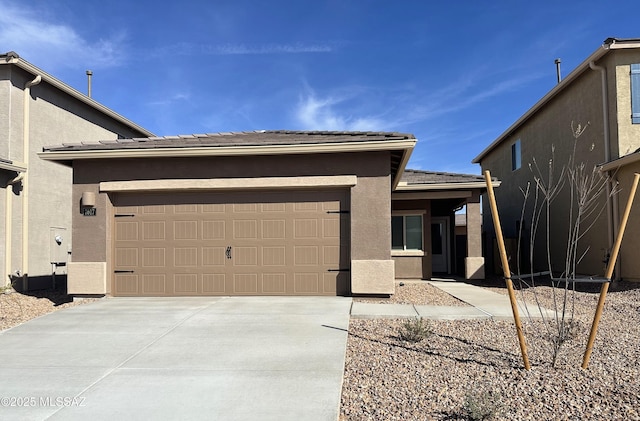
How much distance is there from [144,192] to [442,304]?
6877 millimetres

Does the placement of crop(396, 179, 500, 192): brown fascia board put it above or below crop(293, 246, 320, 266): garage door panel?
above

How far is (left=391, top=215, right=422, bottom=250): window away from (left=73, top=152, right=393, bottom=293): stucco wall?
6070mm

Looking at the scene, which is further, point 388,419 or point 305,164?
point 305,164

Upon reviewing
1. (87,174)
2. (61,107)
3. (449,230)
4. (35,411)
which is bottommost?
(35,411)

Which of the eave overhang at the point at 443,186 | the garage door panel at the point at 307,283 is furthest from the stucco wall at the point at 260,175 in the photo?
the eave overhang at the point at 443,186

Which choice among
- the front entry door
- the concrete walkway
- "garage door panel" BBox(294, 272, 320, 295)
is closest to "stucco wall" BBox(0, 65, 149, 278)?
"garage door panel" BBox(294, 272, 320, 295)

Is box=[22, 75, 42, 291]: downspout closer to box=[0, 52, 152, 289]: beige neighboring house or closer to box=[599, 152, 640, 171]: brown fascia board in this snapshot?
box=[0, 52, 152, 289]: beige neighboring house

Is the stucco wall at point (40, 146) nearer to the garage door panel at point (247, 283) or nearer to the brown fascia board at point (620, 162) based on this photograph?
Result: the garage door panel at point (247, 283)

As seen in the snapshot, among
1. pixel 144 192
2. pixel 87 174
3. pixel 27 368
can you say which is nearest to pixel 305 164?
pixel 144 192

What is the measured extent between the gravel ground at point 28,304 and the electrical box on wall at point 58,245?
1.19 metres

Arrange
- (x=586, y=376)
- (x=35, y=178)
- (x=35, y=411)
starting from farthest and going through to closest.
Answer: (x=35, y=178), (x=586, y=376), (x=35, y=411)

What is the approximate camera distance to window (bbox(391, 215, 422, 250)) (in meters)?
15.6

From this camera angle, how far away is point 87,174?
→ 10.4 m

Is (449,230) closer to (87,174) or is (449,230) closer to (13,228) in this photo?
(87,174)
